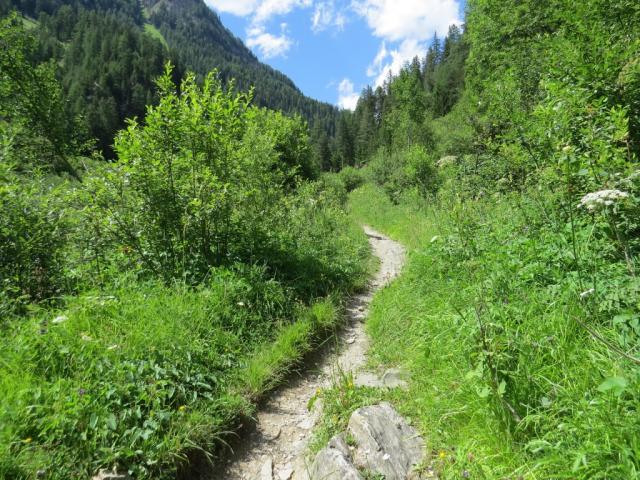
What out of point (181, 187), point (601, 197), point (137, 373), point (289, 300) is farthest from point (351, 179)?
point (601, 197)

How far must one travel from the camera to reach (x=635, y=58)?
13.3 ft

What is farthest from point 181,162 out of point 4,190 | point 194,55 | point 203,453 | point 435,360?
point 194,55

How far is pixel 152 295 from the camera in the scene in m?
4.71

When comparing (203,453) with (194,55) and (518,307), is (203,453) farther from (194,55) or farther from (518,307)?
(194,55)

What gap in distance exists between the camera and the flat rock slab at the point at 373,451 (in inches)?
109

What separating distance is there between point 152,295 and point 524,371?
4622 mm

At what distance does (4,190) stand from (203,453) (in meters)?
4.00

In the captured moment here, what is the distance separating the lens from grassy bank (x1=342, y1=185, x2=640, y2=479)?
1.98 metres

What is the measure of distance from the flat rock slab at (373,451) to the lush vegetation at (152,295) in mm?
1179

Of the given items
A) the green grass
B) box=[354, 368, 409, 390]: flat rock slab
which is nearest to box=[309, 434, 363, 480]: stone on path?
box=[354, 368, 409, 390]: flat rock slab

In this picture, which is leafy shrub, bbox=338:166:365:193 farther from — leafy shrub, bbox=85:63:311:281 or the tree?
leafy shrub, bbox=85:63:311:281

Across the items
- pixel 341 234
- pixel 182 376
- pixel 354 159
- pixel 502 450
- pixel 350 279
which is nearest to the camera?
pixel 502 450

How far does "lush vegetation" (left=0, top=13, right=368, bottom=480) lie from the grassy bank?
5.53 ft

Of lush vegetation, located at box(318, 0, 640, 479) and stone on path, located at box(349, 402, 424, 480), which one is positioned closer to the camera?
lush vegetation, located at box(318, 0, 640, 479)
